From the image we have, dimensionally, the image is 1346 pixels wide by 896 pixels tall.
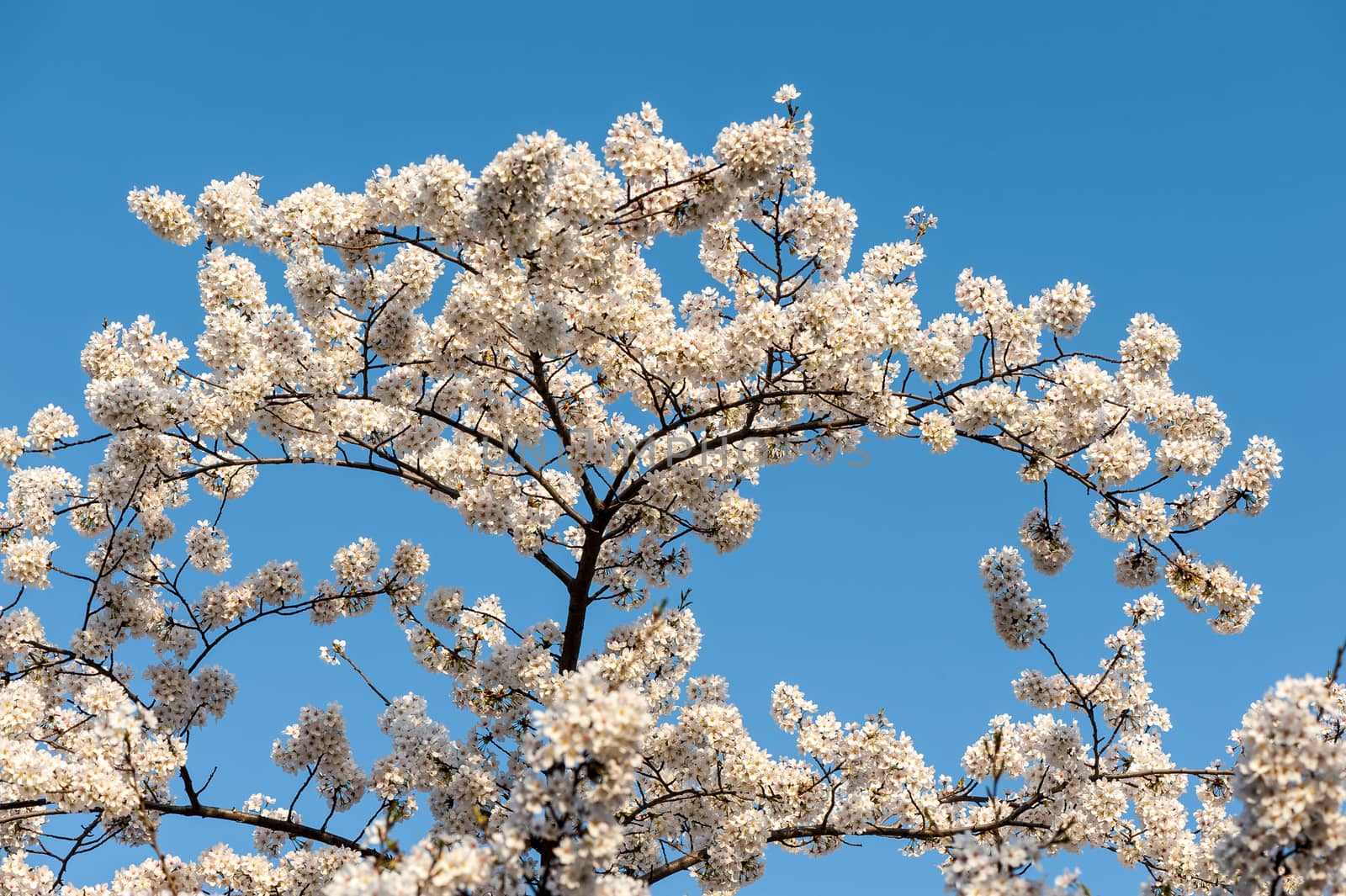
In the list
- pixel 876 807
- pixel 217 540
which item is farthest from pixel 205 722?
pixel 876 807

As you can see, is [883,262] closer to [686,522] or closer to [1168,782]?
[686,522]

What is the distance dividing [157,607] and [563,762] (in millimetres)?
8408

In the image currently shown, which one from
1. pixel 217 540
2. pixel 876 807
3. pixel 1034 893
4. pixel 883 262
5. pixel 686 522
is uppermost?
pixel 883 262

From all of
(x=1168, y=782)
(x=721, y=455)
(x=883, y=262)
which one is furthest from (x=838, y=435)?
(x=1168, y=782)

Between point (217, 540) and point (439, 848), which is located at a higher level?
point (217, 540)

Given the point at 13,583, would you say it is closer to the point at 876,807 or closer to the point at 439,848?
the point at 439,848

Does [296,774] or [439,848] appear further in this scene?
[296,774]

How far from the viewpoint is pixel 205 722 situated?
38.1ft

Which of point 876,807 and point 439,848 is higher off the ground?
point 876,807

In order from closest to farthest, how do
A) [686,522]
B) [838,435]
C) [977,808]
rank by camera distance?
[838,435]
[686,522]
[977,808]

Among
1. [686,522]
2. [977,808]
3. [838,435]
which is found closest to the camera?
[838,435]

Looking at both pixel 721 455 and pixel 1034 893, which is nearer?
pixel 1034 893

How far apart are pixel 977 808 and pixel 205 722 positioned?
843cm

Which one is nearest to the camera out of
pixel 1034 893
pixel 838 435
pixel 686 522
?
pixel 1034 893
